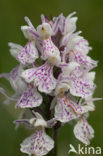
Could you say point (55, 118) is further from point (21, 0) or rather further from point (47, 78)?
point (21, 0)

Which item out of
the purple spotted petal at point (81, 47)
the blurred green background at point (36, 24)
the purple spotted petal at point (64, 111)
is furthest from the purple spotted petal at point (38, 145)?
the blurred green background at point (36, 24)

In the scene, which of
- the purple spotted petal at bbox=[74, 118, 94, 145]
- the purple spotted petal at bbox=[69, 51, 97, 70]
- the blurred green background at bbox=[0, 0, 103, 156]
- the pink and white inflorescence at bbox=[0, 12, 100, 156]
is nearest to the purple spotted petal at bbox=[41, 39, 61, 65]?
the pink and white inflorescence at bbox=[0, 12, 100, 156]

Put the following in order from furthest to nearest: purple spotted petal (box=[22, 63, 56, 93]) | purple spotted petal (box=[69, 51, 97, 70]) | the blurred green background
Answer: the blurred green background
purple spotted petal (box=[69, 51, 97, 70])
purple spotted petal (box=[22, 63, 56, 93])

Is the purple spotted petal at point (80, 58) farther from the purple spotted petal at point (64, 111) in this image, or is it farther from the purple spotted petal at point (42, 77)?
the purple spotted petal at point (64, 111)

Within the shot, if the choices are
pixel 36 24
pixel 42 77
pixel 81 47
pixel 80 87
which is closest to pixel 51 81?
pixel 42 77

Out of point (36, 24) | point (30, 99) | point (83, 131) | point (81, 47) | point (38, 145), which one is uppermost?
point (36, 24)

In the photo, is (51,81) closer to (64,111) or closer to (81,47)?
(64,111)

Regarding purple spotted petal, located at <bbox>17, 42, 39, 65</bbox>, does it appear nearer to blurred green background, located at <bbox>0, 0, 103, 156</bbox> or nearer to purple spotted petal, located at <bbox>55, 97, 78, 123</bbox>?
purple spotted petal, located at <bbox>55, 97, 78, 123</bbox>

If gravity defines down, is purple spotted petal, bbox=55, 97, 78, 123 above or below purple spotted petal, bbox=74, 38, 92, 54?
below
